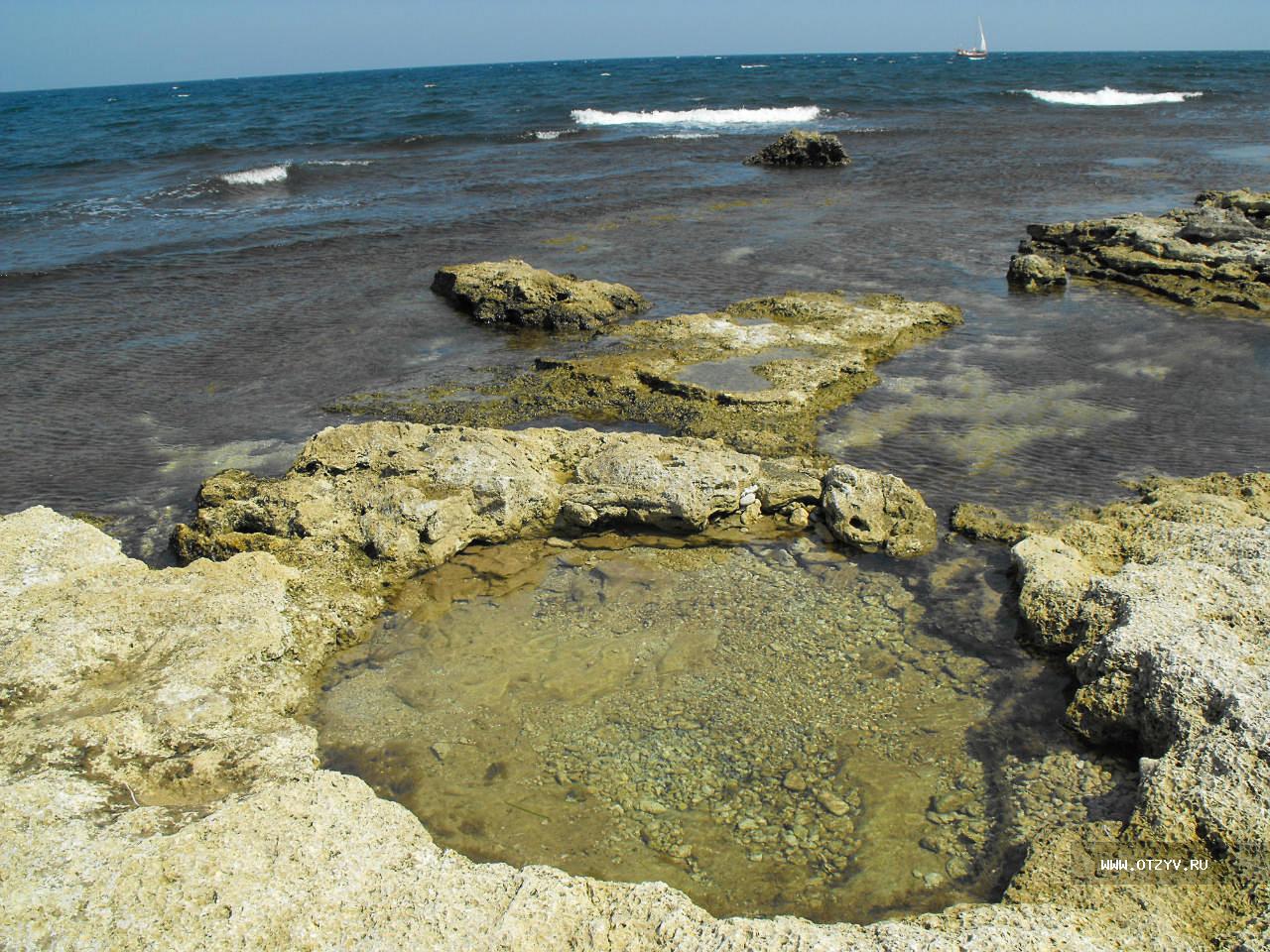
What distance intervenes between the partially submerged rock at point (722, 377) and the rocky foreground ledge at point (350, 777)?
6.05 feet

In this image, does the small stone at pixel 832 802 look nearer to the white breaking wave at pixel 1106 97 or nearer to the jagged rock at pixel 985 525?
the jagged rock at pixel 985 525

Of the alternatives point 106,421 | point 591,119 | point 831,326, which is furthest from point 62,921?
point 591,119

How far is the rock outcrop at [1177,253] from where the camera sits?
14.1m

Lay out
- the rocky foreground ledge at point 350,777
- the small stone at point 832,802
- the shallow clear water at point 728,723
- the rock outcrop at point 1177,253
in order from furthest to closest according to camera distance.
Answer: the rock outcrop at point 1177,253 → the small stone at point 832,802 → the shallow clear water at point 728,723 → the rocky foreground ledge at point 350,777

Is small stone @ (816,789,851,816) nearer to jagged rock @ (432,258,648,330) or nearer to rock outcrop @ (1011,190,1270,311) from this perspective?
jagged rock @ (432,258,648,330)

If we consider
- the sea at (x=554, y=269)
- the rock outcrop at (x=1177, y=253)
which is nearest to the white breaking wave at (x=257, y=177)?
the sea at (x=554, y=269)

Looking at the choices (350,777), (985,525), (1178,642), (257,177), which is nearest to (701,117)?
(257,177)

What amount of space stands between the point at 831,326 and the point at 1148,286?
233 inches

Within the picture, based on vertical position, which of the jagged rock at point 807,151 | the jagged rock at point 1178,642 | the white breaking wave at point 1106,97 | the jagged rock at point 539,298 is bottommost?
the jagged rock at point 1178,642

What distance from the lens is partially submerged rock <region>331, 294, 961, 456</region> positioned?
32.1ft

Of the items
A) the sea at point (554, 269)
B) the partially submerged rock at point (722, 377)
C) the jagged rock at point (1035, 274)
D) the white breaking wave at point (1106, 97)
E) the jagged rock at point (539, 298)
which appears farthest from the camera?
the white breaking wave at point (1106, 97)

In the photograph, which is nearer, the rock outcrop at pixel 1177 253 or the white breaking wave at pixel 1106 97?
the rock outcrop at pixel 1177 253

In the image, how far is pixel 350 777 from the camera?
4.81 m

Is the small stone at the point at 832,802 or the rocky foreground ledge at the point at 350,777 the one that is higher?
the rocky foreground ledge at the point at 350,777
